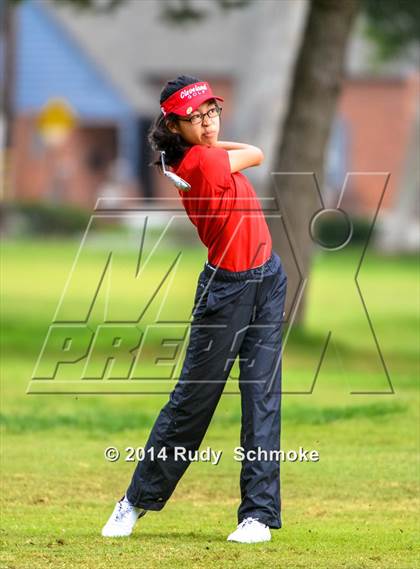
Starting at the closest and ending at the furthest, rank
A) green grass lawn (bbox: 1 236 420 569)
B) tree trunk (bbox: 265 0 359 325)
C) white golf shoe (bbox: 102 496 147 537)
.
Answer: green grass lawn (bbox: 1 236 420 569)
white golf shoe (bbox: 102 496 147 537)
tree trunk (bbox: 265 0 359 325)

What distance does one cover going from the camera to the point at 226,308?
7.20 metres

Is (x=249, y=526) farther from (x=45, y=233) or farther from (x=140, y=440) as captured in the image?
(x=45, y=233)

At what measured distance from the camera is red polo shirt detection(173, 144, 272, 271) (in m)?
7.08

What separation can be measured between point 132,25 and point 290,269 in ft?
145

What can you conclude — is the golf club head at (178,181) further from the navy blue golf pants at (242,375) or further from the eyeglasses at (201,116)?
the navy blue golf pants at (242,375)

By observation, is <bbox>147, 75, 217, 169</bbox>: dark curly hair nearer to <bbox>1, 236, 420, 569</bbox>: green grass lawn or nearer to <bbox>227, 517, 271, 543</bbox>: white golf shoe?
<bbox>227, 517, 271, 543</bbox>: white golf shoe

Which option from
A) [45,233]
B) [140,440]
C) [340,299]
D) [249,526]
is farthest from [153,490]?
[45,233]

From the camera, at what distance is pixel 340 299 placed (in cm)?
2616

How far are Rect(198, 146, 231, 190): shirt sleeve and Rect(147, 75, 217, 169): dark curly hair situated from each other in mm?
154

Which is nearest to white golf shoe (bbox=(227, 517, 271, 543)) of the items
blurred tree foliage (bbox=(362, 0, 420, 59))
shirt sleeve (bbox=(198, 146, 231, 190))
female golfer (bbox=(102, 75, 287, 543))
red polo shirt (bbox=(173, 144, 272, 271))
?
female golfer (bbox=(102, 75, 287, 543))

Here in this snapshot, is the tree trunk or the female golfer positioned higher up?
the tree trunk

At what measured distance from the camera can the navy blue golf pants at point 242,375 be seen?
7.18m

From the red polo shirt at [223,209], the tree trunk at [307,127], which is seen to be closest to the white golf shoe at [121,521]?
the red polo shirt at [223,209]

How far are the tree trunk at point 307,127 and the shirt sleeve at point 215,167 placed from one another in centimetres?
1035
